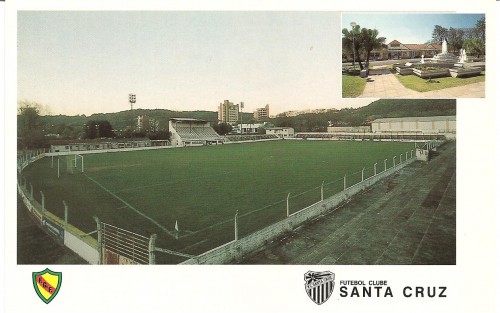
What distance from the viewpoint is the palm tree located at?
138 inches

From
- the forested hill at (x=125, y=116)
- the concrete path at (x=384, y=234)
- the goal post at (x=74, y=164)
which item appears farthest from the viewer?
the goal post at (x=74, y=164)

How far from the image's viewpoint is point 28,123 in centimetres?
360

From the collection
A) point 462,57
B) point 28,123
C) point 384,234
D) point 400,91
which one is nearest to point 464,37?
point 462,57

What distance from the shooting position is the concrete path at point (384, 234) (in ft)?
11.0

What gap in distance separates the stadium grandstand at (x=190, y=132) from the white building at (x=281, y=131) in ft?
3.33

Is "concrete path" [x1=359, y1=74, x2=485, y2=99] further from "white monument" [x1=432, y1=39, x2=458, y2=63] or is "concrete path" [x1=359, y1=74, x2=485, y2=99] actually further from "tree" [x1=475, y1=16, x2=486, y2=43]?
"tree" [x1=475, y1=16, x2=486, y2=43]

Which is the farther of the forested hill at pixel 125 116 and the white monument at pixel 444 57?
the forested hill at pixel 125 116

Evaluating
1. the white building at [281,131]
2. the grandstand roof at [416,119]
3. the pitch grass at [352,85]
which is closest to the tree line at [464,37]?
the grandstand roof at [416,119]

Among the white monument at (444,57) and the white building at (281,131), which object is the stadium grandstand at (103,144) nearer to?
the white building at (281,131)
